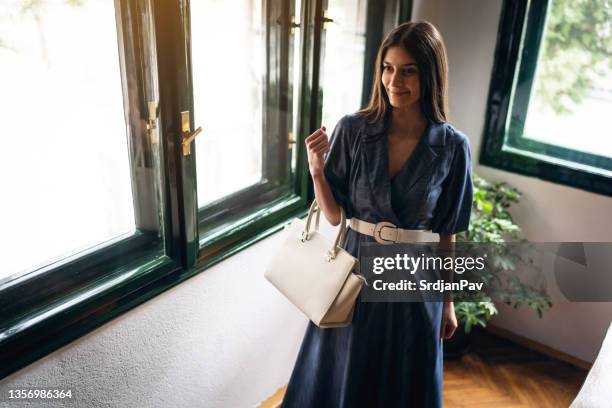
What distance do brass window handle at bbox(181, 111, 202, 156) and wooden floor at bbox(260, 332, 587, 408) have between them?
1.06 m

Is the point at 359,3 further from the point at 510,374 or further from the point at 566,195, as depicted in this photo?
the point at 510,374

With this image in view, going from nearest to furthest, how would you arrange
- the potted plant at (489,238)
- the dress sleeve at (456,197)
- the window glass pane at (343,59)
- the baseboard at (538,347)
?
the dress sleeve at (456,197) < the window glass pane at (343,59) < the potted plant at (489,238) < the baseboard at (538,347)

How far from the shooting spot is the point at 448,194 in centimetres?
143

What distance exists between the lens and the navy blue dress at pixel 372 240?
4.55 feet

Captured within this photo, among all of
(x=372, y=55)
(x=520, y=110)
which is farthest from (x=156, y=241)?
(x=520, y=110)

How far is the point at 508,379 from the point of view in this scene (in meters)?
2.29

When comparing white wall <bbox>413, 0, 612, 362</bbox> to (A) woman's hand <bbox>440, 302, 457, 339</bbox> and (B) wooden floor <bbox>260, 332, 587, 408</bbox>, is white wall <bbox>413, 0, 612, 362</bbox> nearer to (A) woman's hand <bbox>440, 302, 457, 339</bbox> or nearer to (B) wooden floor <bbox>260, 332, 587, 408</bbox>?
(B) wooden floor <bbox>260, 332, 587, 408</bbox>

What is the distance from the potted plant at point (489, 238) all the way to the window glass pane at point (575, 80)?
0.30 metres

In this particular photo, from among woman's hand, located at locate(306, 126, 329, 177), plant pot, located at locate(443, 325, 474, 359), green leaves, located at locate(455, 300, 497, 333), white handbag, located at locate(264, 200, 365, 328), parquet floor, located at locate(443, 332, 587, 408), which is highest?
woman's hand, located at locate(306, 126, 329, 177)

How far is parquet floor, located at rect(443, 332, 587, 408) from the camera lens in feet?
7.13

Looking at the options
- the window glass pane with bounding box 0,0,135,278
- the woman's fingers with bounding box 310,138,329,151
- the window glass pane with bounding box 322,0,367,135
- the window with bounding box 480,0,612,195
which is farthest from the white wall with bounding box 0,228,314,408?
the window with bounding box 480,0,612,195

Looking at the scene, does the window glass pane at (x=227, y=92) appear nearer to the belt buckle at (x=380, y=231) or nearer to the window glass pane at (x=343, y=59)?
the window glass pane at (x=343, y=59)

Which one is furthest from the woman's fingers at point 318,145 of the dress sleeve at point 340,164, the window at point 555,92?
the window at point 555,92

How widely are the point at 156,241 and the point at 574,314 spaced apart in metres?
1.77
